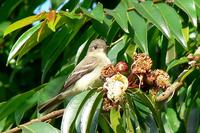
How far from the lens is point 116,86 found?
2342 millimetres

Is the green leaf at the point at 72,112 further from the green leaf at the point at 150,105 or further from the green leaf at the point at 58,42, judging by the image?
the green leaf at the point at 58,42

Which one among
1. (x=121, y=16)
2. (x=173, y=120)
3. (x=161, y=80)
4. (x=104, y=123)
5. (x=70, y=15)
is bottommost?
(x=173, y=120)

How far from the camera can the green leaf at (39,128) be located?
A: 8.68 feet

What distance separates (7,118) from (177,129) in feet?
3.11

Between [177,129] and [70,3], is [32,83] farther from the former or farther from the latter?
[177,129]

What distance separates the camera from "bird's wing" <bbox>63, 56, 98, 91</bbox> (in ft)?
14.0

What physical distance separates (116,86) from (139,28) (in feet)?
2.34

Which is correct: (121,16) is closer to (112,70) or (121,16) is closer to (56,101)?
(112,70)

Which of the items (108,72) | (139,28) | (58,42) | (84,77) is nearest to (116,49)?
(58,42)

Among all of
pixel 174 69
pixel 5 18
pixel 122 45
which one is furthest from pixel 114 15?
pixel 5 18

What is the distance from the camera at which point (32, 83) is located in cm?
607

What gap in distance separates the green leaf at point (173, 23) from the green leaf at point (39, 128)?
2.42ft

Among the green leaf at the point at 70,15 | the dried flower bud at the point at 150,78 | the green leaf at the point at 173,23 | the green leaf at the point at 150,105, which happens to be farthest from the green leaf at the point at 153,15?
the green leaf at the point at 150,105

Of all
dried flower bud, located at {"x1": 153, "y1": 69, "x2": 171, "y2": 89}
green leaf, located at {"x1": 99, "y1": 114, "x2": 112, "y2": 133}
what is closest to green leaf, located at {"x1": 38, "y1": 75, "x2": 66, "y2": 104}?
green leaf, located at {"x1": 99, "y1": 114, "x2": 112, "y2": 133}
